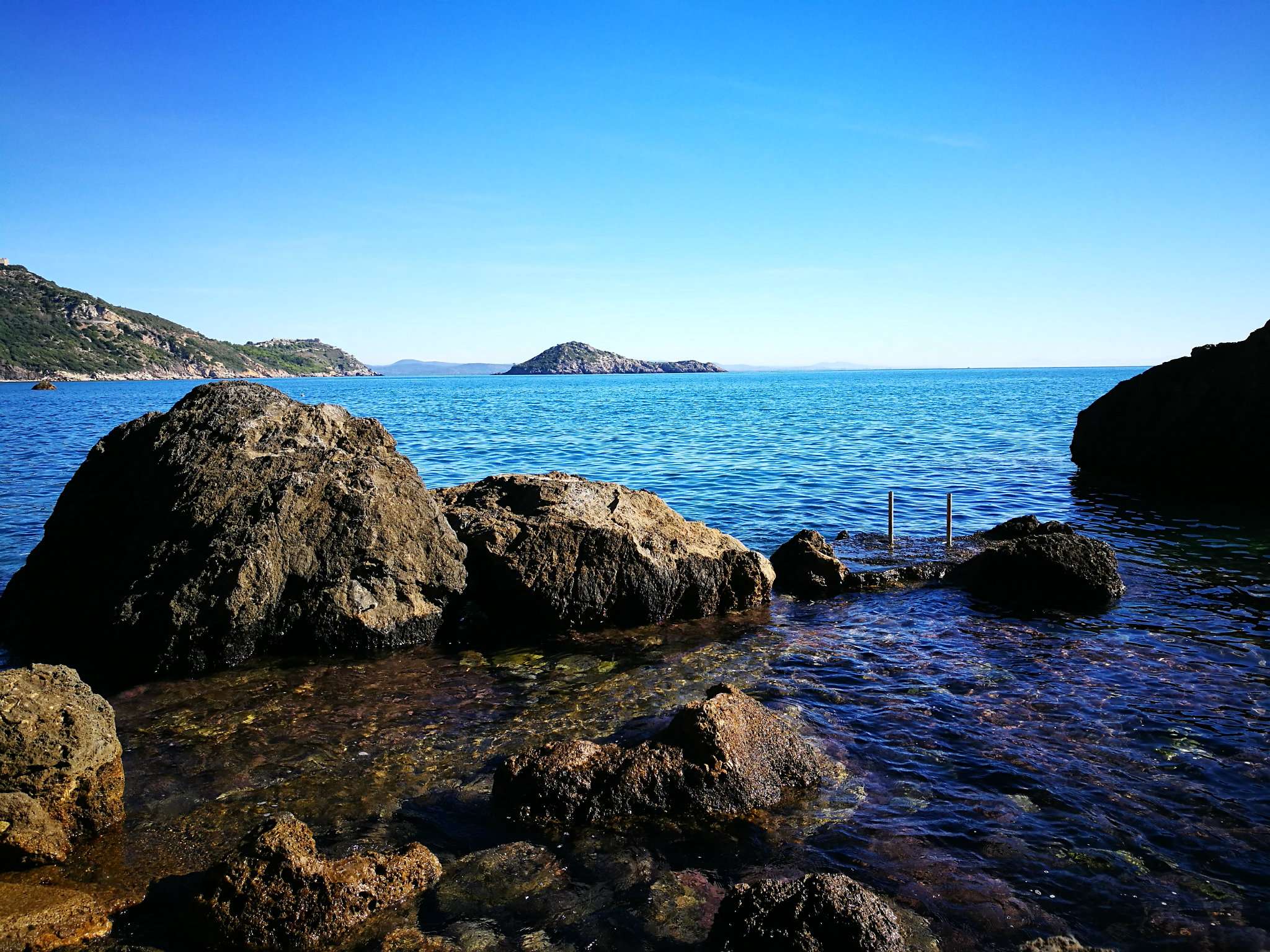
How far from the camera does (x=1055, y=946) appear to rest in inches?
Result: 208

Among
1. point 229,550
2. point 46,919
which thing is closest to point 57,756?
point 46,919

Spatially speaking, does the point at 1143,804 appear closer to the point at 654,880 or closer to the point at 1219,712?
the point at 1219,712

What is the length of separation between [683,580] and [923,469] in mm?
21667

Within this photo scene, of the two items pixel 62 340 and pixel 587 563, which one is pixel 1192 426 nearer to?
pixel 587 563

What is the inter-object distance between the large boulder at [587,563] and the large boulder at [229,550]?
743mm

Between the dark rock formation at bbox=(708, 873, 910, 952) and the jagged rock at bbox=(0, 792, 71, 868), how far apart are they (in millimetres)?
5464

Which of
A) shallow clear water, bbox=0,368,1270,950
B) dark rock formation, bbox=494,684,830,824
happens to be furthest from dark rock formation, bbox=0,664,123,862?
dark rock formation, bbox=494,684,830,824

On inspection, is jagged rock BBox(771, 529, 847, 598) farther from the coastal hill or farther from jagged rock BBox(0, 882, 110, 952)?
the coastal hill

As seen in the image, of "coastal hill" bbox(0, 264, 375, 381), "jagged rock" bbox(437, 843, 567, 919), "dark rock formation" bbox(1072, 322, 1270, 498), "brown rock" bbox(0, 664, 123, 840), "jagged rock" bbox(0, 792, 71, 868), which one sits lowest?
"jagged rock" bbox(437, 843, 567, 919)

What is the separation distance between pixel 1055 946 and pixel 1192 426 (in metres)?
31.0

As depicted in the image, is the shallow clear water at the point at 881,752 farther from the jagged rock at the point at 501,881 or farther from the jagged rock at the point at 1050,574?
the jagged rock at the point at 1050,574

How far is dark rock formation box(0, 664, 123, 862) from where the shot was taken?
653cm

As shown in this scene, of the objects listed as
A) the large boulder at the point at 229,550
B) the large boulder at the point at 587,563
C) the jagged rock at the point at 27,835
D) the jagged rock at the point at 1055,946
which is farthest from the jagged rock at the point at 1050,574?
the jagged rock at the point at 27,835

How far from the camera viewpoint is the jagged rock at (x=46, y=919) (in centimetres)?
539
